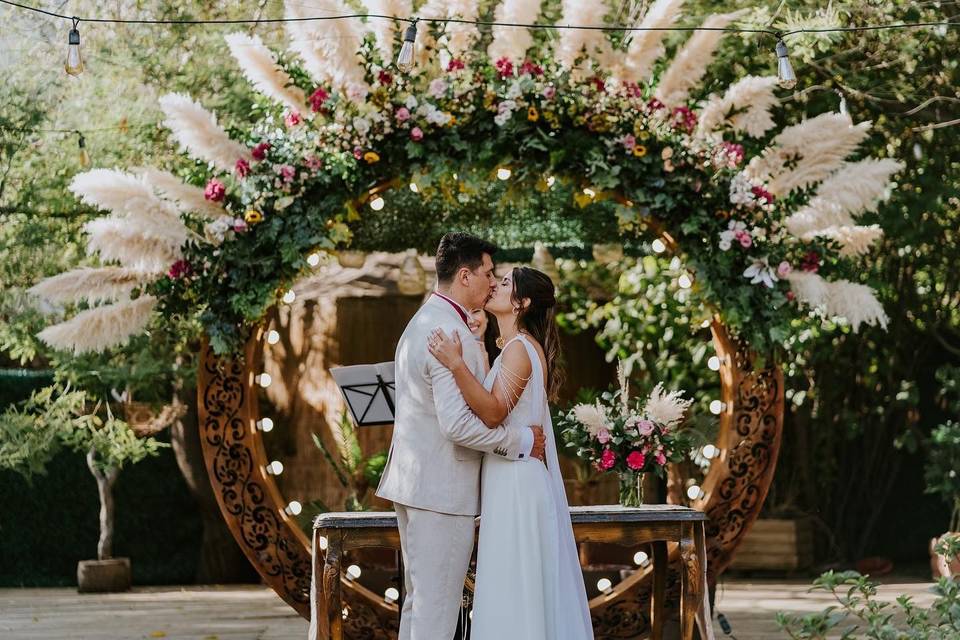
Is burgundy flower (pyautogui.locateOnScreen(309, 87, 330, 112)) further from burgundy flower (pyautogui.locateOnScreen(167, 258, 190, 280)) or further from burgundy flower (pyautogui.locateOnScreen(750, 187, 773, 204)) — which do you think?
burgundy flower (pyautogui.locateOnScreen(750, 187, 773, 204))

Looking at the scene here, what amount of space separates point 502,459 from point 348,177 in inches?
89.8

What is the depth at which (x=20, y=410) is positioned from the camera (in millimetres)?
9555

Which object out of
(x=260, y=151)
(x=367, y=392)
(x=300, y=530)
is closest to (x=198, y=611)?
(x=300, y=530)

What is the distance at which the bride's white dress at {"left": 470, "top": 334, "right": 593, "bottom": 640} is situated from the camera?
13.0ft

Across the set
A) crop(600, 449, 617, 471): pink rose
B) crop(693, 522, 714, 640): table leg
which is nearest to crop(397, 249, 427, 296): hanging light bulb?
crop(600, 449, 617, 471): pink rose

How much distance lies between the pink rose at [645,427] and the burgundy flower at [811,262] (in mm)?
1222

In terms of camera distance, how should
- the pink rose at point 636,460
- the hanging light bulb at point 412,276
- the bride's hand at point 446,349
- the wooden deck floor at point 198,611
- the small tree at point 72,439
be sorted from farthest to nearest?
the hanging light bulb at point 412,276 < the small tree at point 72,439 < the wooden deck floor at point 198,611 < the pink rose at point 636,460 < the bride's hand at point 446,349

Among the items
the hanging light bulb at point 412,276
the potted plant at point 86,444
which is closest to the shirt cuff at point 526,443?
the hanging light bulb at point 412,276

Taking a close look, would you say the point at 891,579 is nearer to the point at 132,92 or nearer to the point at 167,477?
the point at 167,477

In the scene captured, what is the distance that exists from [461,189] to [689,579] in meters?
2.17

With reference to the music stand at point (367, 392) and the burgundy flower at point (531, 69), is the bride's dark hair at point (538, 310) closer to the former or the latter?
the music stand at point (367, 392)

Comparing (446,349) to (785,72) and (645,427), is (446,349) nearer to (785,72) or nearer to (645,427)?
(645,427)

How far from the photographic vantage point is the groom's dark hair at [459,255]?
409 centimetres

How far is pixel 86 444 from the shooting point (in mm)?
8656
